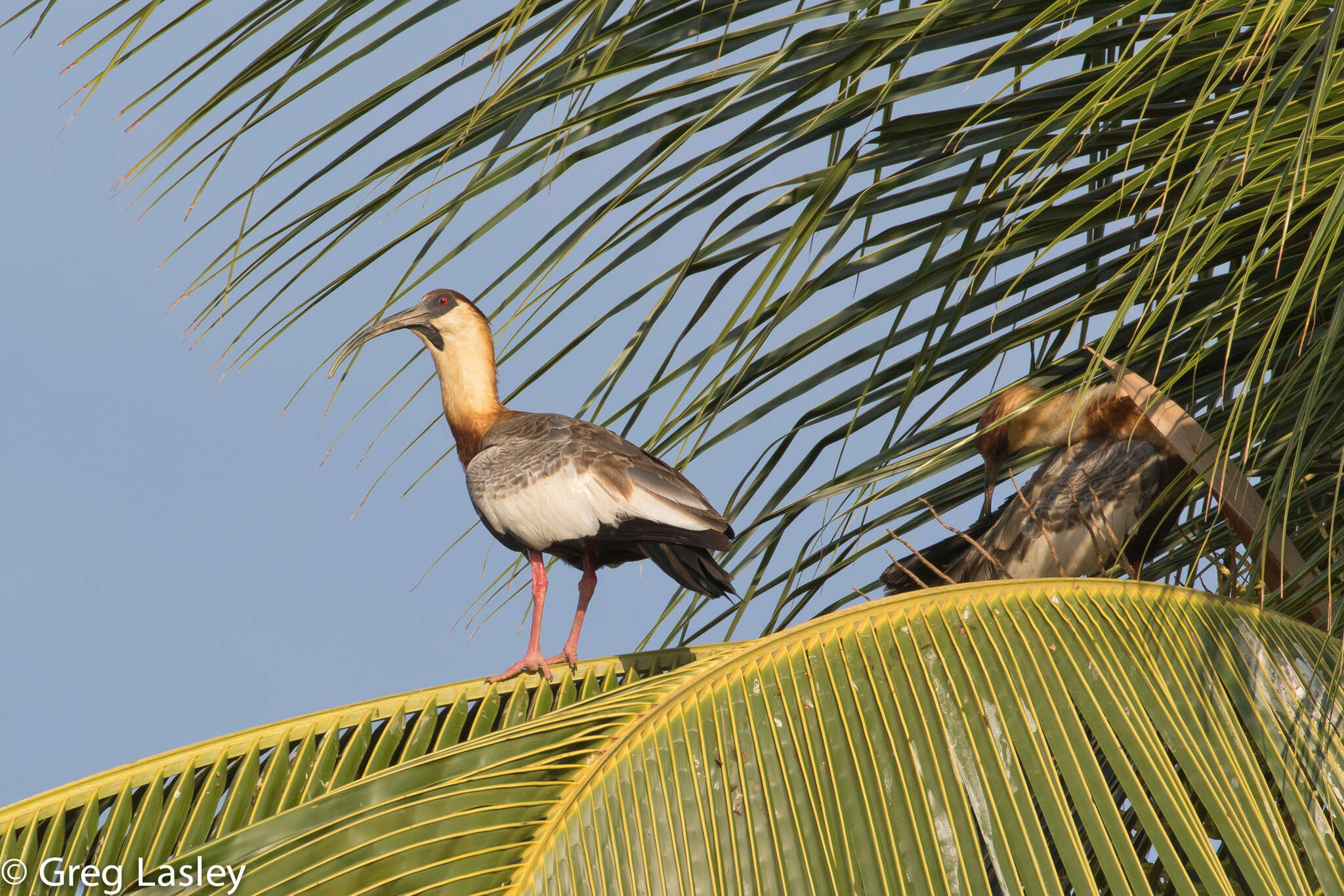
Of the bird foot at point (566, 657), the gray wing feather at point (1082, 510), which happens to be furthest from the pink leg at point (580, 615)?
the gray wing feather at point (1082, 510)

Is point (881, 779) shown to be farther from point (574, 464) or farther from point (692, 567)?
point (574, 464)

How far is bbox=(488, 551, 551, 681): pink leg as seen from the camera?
321 centimetres

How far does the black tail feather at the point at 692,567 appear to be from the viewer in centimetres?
342

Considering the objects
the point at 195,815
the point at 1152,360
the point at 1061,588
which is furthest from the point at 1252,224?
the point at 195,815

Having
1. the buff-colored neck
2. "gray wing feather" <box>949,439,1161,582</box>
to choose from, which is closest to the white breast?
the buff-colored neck

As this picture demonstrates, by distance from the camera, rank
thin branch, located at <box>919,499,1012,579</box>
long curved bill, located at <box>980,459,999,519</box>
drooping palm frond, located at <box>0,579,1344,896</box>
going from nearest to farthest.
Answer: drooping palm frond, located at <box>0,579,1344,896</box>
thin branch, located at <box>919,499,1012,579</box>
long curved bill, located at <box>980,459,999,519</box>

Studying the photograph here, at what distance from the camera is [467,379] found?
4.73 meters

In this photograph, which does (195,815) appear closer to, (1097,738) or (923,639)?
(923,639)

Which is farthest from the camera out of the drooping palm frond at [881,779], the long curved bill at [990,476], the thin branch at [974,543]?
the long curved bill at [990,476]

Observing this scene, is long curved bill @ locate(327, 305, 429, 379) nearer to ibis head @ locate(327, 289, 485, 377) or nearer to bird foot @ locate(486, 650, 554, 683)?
ibis head @ locate(327, 289, 485, 377)

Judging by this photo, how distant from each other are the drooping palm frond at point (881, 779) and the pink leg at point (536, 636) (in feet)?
2.97

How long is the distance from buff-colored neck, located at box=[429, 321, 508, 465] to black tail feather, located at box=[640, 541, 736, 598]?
1.35 meters

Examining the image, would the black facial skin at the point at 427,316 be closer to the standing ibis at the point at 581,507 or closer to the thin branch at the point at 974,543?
the standing ibis at the point at 581,507

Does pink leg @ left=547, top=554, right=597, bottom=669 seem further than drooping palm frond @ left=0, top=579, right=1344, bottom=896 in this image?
Yes
